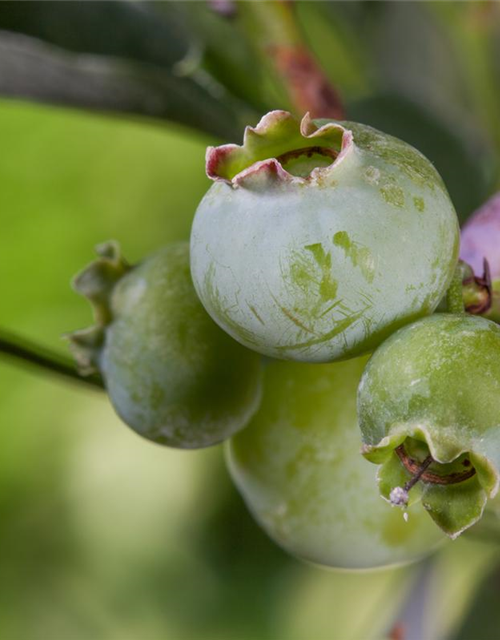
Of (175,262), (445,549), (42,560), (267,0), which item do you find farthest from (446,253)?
(42,560)

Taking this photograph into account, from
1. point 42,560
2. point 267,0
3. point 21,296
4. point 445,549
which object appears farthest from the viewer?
point 21,296

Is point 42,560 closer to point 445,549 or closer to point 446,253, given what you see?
point 445,549

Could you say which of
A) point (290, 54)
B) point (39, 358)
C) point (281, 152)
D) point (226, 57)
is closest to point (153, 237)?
point (226, 57)

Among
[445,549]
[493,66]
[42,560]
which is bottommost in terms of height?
[42,560]

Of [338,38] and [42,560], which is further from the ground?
[338,38]

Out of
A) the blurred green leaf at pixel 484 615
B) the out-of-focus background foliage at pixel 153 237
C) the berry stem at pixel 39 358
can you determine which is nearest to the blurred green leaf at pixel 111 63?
the out-of-focus background foliage at pixel 153 237
